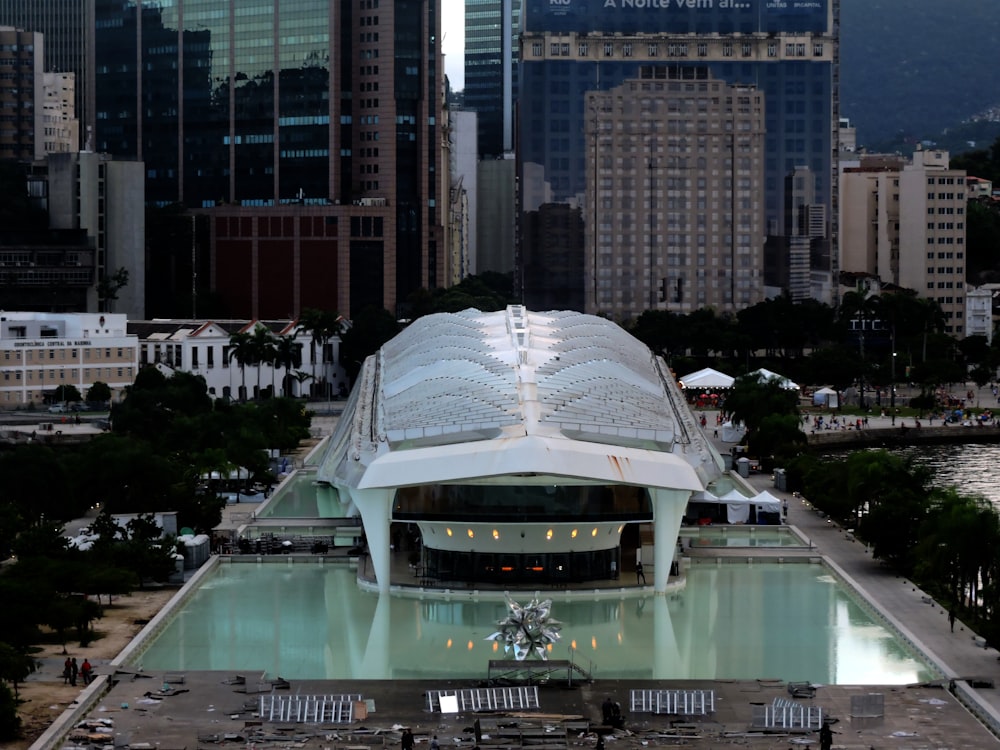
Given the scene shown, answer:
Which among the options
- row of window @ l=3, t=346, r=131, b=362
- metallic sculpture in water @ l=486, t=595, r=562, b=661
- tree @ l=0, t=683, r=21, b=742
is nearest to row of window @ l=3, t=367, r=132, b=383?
row of window @ l=3, t=346, r=131, b=362

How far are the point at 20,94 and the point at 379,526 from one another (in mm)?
141800

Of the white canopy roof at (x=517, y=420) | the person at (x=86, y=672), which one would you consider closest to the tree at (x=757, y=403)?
the white canopy roof at (x=517, y=420)

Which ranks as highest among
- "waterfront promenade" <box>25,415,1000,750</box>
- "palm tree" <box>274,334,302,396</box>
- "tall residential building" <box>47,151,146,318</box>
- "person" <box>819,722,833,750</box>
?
"tall residential building" <box>47,151,146,318</box>

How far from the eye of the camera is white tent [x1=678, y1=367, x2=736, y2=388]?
5399 inches

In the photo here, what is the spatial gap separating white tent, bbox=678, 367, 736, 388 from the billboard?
152 feet

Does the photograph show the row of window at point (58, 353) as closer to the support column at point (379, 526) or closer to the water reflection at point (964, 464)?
the water reflection at point (964, 464)

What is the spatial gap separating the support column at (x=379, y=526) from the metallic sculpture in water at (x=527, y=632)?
1159 centimetres

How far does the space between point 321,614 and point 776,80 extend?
126 meters

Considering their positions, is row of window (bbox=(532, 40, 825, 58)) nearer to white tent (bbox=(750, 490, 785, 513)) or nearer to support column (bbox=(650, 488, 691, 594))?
white tent (bbox=(750, 490, 785, 513))

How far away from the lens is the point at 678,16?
17900 cm

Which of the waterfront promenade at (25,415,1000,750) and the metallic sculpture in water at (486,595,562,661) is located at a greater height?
the metallic sculpture in water at (486,595,562,661)

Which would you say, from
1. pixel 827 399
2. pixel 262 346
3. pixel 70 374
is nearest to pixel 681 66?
pixel 827 399

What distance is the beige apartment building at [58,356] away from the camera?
13100cm

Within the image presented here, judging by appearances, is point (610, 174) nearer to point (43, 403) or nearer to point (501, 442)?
point (43, 403)
